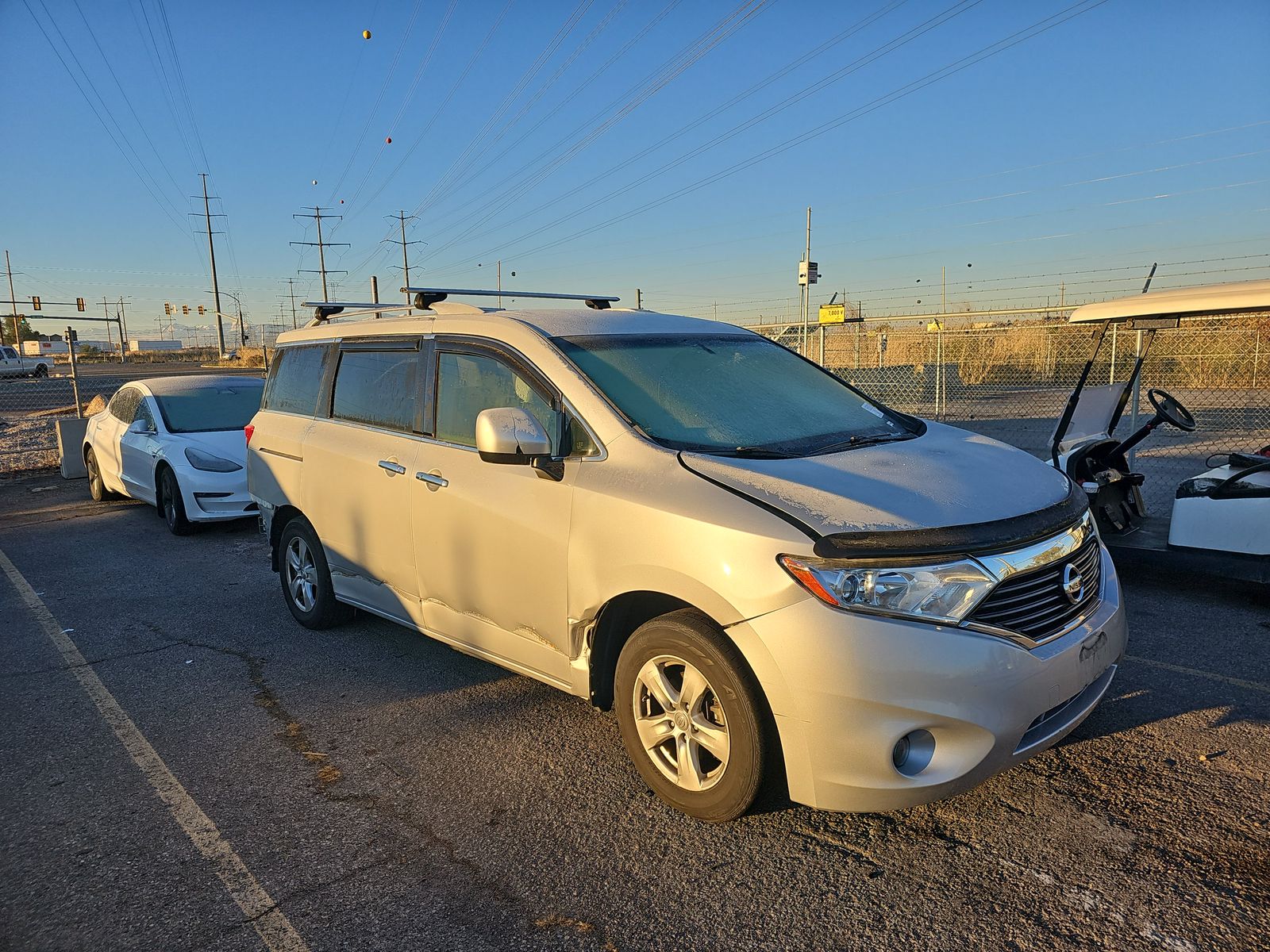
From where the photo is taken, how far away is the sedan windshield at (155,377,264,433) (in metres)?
9.39

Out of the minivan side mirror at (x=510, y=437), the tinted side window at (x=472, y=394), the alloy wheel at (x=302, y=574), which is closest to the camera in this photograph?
the minivan side mirror at (x=510, y=437)

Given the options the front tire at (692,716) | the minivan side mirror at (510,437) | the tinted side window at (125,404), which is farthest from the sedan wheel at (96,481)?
the front tire at (692,716)

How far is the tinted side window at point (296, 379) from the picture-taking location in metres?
5.55

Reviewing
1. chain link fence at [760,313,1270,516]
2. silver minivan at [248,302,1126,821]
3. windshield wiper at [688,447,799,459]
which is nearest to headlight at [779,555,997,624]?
silver minivan at [248,302,1126,821]

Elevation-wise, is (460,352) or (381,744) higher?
(460,352)

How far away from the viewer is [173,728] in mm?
Result: 4133

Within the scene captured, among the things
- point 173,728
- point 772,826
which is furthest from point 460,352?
point 772,826

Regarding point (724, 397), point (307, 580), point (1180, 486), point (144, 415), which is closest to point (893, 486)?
point (724, 397)

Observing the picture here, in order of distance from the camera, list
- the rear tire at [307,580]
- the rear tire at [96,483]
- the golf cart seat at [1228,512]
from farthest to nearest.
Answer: the rear tire at [96,483] < the rear tire at [307,580] < the golf cart seat at [1228,512]

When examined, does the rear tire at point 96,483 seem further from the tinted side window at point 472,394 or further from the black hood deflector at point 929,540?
the black hood deflector at point 929,540

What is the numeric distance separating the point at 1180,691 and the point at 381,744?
12.5 feet

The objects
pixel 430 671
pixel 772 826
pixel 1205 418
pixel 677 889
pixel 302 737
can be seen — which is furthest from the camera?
pixel 1205 418

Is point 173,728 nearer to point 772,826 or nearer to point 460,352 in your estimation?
point 460,352

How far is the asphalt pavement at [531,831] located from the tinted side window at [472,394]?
1.38 m
